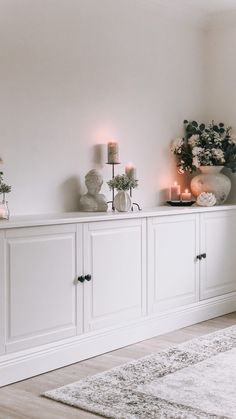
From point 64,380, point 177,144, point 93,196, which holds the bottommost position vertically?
point 64,380

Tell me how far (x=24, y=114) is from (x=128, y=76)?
3.52 ft

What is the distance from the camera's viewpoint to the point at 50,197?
432 cm

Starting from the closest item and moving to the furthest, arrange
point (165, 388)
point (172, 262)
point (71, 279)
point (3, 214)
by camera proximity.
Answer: point (165, 388) < point (3, 214) < point (71, 279) < point (172, 262)

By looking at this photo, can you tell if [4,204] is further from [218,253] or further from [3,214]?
[218,253]

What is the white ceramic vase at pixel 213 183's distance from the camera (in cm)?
525

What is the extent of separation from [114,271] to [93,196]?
1.86 ft

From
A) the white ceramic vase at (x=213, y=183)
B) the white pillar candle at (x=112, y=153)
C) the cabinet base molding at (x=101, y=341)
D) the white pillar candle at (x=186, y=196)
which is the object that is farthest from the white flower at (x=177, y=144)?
the cabinet base molding at (x=101, y=341)

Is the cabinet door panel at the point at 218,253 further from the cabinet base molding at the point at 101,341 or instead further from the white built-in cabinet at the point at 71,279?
the white built-in cabinet at the point at 71,279

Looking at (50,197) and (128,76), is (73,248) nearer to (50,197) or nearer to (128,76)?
(50,197)

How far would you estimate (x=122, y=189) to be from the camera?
4441 millimetres

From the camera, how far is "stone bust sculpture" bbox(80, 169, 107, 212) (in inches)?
174

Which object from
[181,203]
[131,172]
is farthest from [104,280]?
[181,203]

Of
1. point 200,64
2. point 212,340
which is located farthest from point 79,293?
point 200,64

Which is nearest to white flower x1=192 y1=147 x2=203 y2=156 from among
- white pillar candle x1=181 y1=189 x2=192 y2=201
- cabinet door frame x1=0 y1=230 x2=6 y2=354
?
white pillar candle x1=181 y1=189 x2=192 y2=201
